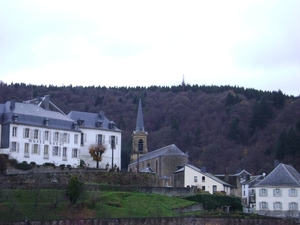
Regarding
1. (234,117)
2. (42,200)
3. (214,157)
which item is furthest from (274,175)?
(234,117)

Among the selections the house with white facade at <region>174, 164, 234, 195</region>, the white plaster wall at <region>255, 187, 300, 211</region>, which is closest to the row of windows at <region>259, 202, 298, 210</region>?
the white plaster wall at <region>255, 187, 300, 211</region>

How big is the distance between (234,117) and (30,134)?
77.6 meters

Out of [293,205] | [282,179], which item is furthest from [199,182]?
[293,205]

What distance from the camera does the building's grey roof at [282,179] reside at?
75312 millimetres

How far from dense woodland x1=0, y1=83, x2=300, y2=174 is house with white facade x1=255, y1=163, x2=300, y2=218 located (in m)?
25.2

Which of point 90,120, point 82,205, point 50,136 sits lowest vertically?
point 82,205

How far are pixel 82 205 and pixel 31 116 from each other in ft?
50.2

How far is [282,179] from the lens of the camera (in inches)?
2987

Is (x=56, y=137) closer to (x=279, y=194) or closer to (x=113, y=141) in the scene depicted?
(x=113, y=141)

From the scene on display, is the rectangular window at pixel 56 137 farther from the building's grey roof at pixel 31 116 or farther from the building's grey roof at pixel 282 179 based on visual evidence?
the building's grey roof at pixel 282 179

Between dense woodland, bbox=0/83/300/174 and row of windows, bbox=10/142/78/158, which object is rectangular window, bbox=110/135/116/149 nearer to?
row of windows, bbox=10/142/78/158

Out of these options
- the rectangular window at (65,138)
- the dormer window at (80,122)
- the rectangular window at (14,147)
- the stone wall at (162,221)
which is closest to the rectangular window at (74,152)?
the rectangular window at (65,138)

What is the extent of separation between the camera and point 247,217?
189 ft

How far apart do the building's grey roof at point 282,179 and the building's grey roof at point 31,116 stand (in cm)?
2310
